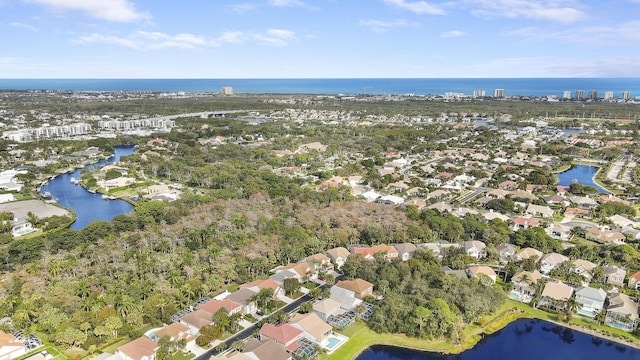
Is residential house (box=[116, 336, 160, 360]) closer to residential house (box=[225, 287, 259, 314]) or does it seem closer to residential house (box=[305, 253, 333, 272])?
residential house (box=[225, 287, 259, 314])

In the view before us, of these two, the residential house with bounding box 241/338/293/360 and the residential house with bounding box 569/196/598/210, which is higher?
the residential house with bounding box 569/196/598/210

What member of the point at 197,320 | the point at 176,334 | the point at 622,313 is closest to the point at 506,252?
the point at 622,313

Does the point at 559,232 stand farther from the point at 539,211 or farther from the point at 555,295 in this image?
the point at 555,295

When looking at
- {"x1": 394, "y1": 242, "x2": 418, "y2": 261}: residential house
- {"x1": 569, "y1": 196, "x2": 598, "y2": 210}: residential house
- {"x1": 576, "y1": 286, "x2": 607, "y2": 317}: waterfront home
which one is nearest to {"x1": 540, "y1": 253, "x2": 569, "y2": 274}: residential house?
{"x1": 576, "y1": 286, "x2": 607, "y2": 317}: waterfront home

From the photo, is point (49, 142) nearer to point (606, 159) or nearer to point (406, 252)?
point (406, 252)

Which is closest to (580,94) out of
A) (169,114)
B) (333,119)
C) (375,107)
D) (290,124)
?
(375,107)

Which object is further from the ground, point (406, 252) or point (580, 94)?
point (580, 94)
